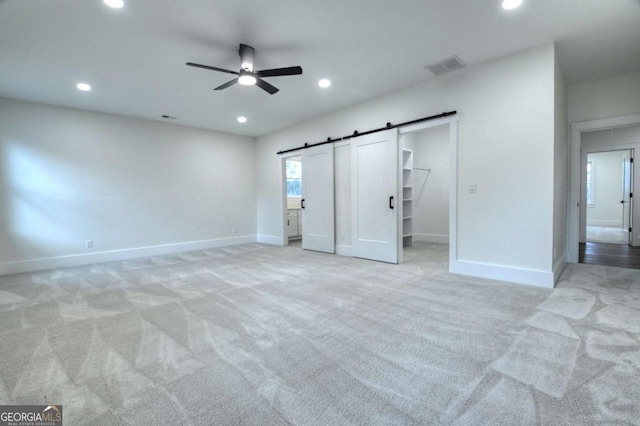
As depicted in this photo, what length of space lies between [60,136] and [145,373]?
5.29 m

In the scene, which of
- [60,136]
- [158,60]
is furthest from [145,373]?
[60,136]

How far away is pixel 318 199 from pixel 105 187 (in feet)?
13.8

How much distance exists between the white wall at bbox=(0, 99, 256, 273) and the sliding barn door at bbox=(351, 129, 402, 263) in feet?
11.7

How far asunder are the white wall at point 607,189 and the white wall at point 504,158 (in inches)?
343

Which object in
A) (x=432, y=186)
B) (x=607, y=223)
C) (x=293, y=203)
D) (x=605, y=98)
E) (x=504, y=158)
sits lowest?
(x=607, y=223)

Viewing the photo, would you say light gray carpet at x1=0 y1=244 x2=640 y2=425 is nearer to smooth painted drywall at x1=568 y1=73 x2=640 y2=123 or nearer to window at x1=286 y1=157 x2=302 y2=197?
smooth painted drywall at x1=568 y1=73 x2=640 y2=123

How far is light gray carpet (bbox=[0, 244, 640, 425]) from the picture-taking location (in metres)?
1.43

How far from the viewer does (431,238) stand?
688 cm

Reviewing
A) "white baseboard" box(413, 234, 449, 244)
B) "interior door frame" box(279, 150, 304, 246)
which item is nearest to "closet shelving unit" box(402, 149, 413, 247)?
"white baseboard" box(413, 234, 449, 244)

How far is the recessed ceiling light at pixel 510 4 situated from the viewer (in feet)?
8.16

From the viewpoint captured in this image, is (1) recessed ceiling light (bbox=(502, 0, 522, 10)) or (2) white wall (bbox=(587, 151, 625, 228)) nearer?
(1) recessed ceiling light (bbox=(502, 0, 522, 10))

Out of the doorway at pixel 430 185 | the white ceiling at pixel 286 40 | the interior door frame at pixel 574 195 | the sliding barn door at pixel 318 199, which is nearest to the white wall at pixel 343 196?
the sliding barn door at pixel 318 199

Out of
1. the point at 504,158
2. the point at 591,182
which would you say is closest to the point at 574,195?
the point at 504,158

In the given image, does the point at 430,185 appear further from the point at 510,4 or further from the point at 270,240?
the point at 510,4
